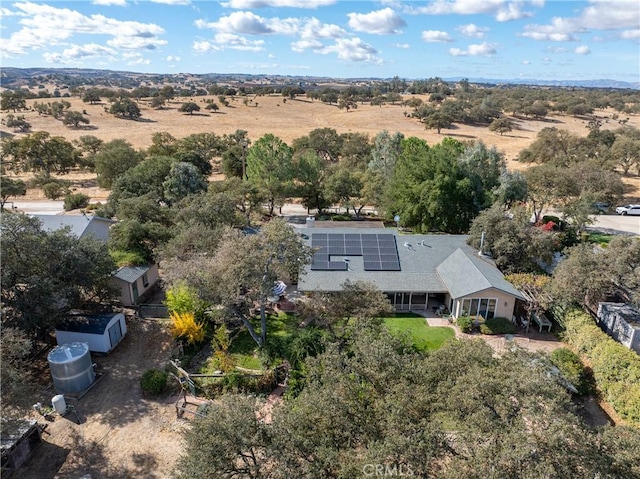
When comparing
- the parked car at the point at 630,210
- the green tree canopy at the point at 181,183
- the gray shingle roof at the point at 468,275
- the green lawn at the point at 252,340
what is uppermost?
the green tree canopy at the point at 181,183

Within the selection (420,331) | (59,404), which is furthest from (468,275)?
(59,404)

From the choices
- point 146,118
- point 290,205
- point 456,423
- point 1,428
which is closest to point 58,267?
point 1,428

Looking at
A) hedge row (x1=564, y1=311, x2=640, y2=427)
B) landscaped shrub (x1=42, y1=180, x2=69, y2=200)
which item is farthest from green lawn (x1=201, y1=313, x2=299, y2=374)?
landscaped shrub (x1=42, y1=180, x2=69, y2=200)

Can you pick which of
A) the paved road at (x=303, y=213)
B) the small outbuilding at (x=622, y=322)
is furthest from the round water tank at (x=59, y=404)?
the paved road at (x=303, y=213)

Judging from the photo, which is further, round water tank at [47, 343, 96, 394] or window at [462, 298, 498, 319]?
window at [462, 298, 498, 319]

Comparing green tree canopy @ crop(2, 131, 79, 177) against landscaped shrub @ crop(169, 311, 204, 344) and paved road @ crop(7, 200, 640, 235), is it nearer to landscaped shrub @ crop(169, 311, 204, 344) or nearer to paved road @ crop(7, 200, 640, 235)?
paved road @ crop(7, 200, 640, 235)

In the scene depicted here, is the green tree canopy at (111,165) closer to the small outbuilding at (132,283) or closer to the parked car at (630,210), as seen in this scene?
the small outbuilding at (132,283)
